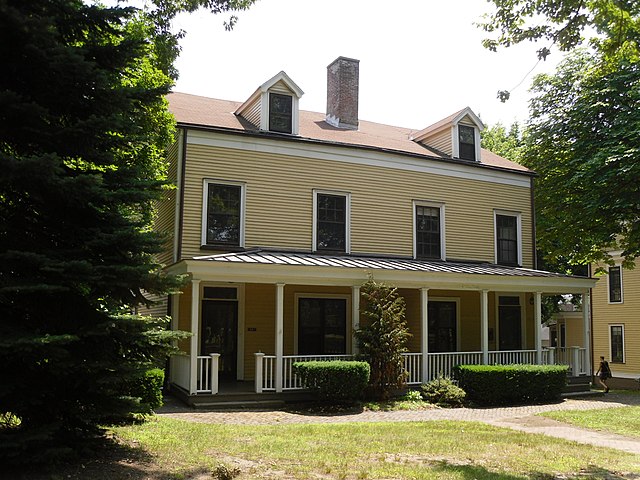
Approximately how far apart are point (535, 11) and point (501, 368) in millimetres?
9580

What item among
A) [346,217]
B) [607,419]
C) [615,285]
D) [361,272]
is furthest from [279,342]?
[615,285]

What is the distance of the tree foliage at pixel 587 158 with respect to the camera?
781 inches

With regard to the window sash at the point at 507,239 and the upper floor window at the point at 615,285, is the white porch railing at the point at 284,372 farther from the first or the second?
the upper floor window at the point at 615,285

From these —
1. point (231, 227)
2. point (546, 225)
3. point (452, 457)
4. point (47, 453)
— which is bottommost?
point (452, 457)

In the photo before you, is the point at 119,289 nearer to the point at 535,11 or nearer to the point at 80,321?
the point at 80,321

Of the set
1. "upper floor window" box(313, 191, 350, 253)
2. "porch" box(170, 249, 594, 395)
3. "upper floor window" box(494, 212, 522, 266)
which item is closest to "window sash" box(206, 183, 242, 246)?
"porch" box(170, 249, 594, 395)

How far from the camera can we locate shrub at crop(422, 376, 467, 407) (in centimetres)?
1558

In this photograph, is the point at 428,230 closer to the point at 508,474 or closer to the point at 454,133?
the point at 454,133

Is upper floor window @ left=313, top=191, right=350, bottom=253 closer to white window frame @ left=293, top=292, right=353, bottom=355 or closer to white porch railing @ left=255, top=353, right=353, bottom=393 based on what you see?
white window frame @ left=293, top=292, right=353, bottom=355

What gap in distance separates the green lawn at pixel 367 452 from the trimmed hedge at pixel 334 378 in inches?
101

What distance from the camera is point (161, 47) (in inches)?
501

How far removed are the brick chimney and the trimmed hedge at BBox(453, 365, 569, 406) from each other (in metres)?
9.92

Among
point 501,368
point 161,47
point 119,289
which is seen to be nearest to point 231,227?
point 161,47

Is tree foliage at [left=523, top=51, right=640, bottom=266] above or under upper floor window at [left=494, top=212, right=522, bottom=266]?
above
